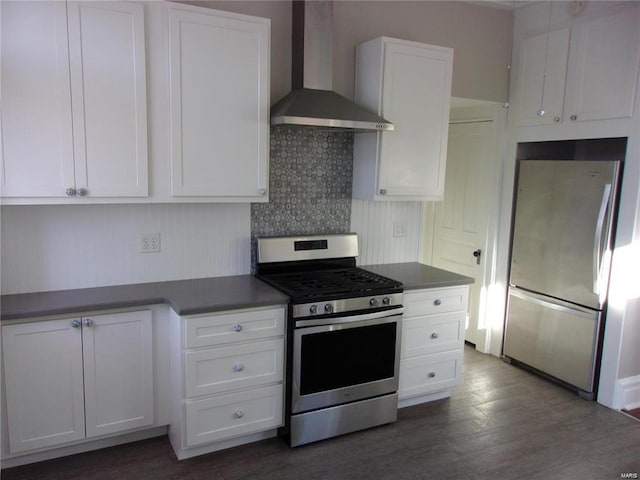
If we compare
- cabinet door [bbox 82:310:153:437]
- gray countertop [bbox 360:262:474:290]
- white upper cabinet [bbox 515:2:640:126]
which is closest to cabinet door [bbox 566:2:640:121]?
white upper cabinet [bbox 515:2:640:126]

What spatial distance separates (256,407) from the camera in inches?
106

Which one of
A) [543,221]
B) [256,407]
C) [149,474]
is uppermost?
[543,221]

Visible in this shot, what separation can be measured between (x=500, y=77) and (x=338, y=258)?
1.99 m

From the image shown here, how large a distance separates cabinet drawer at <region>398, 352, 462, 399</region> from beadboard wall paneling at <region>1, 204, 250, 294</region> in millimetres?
1234

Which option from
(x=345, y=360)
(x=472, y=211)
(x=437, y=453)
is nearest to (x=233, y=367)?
(x=345, y=360)

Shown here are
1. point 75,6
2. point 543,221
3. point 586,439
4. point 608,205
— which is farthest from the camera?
point 543,221

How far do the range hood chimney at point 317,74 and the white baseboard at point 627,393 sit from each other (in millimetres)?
2351

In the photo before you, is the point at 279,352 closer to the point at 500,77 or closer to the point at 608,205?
the point at 608,205

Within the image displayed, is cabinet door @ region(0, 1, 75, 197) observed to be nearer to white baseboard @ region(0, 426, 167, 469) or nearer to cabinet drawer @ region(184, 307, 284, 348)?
cabinet drawer @ region(184, 307, 284, 348)

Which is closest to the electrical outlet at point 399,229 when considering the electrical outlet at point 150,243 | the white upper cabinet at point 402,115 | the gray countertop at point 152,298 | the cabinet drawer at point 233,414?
the white upper cabinet at point 402,115

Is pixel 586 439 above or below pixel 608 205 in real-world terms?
below

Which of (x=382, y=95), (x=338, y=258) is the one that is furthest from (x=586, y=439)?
(x=382, y=95)

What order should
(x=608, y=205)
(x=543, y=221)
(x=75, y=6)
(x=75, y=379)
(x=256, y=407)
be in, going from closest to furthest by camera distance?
(x=75, y=6) → (x=75, y=379) → (x=256, y=407) → (x=608, y=205) → (x=543, y=221)

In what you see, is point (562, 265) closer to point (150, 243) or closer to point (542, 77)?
point (542, 77)
